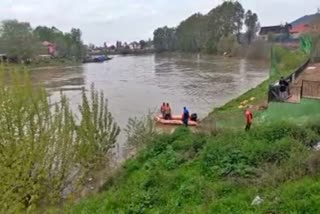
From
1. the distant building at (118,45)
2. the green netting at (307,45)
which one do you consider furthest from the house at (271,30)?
the green netting at (307,45)

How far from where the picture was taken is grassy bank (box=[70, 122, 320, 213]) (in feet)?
29.0

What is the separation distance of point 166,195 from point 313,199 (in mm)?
3741

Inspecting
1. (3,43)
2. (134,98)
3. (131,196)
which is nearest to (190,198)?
(131,196)

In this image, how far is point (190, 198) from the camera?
1000cm

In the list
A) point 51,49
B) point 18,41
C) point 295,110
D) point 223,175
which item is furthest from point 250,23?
point 223,175

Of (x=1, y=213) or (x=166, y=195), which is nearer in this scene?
(x=1, y=213)

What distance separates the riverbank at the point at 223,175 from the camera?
886 cm

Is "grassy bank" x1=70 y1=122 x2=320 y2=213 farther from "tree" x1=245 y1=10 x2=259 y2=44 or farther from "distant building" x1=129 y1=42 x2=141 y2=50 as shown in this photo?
"distant building" x1=129 y1=42 x2=141 y2=50

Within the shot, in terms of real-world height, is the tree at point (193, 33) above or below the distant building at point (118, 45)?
above

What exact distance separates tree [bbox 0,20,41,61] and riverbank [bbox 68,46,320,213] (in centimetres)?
6943

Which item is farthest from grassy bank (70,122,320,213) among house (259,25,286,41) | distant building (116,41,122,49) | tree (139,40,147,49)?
distant building (116,41,122,49)

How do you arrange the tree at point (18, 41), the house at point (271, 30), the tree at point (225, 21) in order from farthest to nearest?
the house at point (271, 30) → the tree at point (225, 21) → the tree at point (18, 41)

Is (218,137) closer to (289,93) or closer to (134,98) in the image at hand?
(289,93)

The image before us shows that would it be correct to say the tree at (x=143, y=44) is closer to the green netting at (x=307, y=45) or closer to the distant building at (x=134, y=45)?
the distant building at (x=134, y=45)
